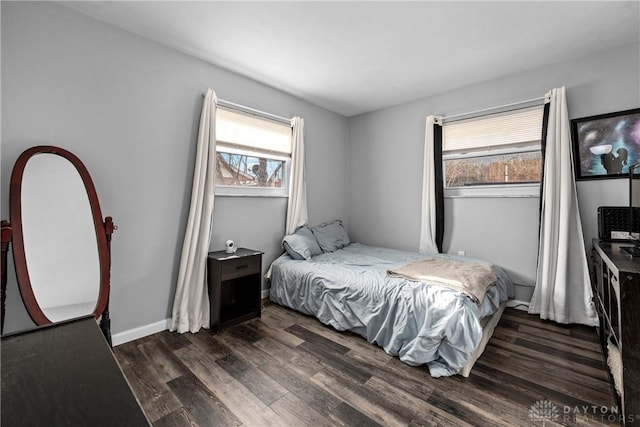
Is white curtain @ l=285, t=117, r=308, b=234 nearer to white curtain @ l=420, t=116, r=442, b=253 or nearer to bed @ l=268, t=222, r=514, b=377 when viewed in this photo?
bed @ l=268, t=222, r=514, b=377

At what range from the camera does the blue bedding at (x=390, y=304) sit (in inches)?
76.4

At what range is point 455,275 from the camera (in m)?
2.41

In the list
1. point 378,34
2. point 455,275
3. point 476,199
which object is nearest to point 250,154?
point 378,34

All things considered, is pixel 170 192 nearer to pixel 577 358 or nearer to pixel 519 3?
pixel 519 3

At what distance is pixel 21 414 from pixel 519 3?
3141 millimetres

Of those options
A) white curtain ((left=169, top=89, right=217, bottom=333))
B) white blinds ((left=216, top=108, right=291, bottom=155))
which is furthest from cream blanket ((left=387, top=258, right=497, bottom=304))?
white blinds ((left=216, top=108, right=291, bottom=155))

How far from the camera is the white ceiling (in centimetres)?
206

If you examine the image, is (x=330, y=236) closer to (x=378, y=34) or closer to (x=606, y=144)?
(x=378, y=34)

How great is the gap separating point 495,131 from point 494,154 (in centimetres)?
27

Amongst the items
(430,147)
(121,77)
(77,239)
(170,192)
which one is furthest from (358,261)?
(121,77)

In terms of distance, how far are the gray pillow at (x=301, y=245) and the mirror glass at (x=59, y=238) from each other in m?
1.78

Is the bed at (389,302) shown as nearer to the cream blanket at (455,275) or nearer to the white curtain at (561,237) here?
the cream blanket at (455,275)

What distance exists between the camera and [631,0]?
1.98m

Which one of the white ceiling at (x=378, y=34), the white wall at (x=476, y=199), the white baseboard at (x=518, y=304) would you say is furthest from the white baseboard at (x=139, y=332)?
the white baseboard at (x=518, y=304)
